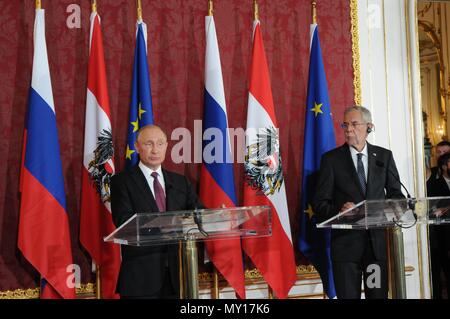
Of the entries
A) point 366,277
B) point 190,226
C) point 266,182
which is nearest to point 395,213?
point 366,277

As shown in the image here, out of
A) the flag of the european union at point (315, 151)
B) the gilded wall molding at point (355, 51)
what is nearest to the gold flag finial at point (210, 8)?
the flag of the european union at point (315, 151)

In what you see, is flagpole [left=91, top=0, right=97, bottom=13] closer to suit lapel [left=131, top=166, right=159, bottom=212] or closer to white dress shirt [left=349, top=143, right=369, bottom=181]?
suit lapel [left=131, top=166, right=159, bottom=212]

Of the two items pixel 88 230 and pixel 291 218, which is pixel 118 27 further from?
pixel 291 218

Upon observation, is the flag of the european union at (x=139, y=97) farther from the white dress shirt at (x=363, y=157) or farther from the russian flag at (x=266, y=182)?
the white dress shirt at (x=363, y=157)

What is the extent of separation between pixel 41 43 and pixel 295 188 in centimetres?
218

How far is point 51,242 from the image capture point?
4.61m

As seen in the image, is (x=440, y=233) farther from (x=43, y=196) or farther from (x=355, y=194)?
(x=43, y=196)

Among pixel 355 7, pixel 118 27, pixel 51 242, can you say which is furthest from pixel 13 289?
pixel 355 7

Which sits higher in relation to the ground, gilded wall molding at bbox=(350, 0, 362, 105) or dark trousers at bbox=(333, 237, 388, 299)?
gilded wall molding at bbox=(350, 0, 362, 105)

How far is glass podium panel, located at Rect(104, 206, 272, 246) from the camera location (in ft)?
10.5

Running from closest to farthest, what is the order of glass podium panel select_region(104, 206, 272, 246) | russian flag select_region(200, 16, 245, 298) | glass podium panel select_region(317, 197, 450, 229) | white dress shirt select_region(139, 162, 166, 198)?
glass podium panel select_region(104, 206, 272, 246) → glass podium panel select_region(317, 197, 450, 229) → white dress shirt select_region(139, 162, 166, 198) → russian flag select_region(200, 16, 245, 298)

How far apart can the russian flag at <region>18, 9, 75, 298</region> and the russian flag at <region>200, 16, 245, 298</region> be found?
3.34ft

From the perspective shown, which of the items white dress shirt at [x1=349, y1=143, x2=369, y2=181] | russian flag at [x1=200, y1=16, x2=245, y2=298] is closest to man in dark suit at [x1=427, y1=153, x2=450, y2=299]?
white dress shirt at [x1=349, y1=143, x2=369, y2=181]
